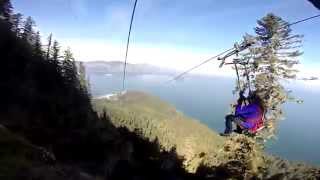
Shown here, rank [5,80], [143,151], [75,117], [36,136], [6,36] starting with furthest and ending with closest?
[6,36] → [5,80] → [75,117] → [143,151] → [36,136]

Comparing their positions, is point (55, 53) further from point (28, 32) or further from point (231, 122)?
point (231, 122)

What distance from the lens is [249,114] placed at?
14852 mm

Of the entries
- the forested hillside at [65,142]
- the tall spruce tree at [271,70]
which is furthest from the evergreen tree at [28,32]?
the tall spruce tree at [271,70]

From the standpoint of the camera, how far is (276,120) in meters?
37.0

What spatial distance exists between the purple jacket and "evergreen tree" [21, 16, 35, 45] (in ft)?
232

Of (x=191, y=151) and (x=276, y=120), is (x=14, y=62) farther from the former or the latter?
(x=276, y=120)

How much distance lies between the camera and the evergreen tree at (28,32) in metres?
83.0

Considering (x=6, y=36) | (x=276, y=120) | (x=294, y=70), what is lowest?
(x=276, y=120)

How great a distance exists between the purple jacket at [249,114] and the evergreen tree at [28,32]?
7084 centimetres

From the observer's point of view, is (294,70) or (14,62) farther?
(14,62)

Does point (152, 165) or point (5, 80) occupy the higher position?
point (5, 80)

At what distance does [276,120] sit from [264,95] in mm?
2412

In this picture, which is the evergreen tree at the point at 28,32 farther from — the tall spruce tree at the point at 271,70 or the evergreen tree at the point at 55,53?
the tall spruce tree at the point at 271,70

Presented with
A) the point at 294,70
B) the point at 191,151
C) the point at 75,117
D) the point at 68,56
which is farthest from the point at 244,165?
the point at 68,56
